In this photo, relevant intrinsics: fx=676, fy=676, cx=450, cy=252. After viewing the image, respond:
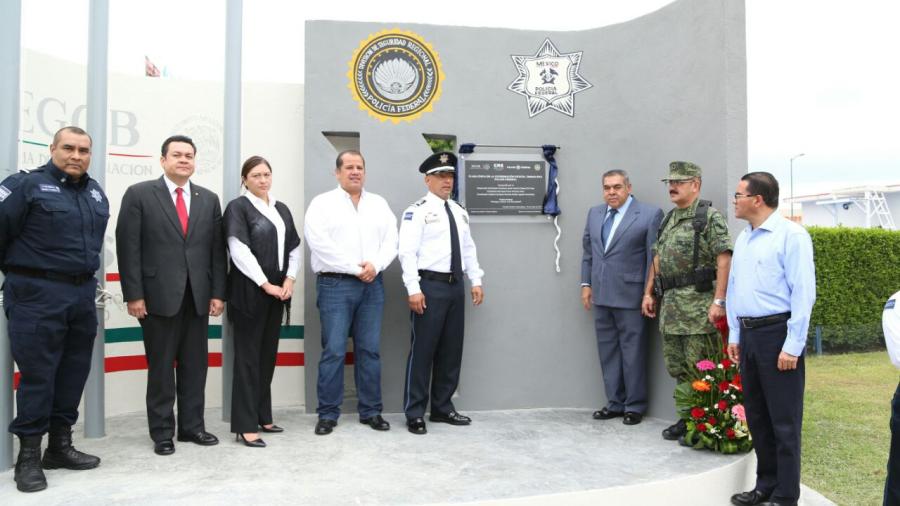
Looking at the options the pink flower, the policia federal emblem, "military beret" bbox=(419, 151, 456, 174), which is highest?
the policia federal emblem

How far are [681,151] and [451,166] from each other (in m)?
1.59

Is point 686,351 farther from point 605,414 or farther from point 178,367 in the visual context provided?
point 178,367

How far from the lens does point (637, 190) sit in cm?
495

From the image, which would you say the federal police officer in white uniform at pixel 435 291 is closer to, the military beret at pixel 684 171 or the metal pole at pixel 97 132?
the military beret at pixel 684 171

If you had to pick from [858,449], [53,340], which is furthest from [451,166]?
[858,449]

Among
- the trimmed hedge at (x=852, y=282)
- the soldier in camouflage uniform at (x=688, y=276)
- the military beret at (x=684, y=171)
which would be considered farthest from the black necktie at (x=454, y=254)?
the trimmed hedge at (x=852, y=282)

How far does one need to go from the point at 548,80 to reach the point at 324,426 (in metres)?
2.94

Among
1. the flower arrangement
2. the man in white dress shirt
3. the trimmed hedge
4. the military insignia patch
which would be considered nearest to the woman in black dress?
the man in white dress shirt

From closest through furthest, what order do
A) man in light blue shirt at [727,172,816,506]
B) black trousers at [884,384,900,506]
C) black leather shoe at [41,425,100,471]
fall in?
1. black trousers at [884,384,900,506]
2. man in light blue shirt at [727,172,816,506]
3. black leather shoe at [41,425,100,471]

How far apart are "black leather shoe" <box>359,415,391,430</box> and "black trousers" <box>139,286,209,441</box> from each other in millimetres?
1028

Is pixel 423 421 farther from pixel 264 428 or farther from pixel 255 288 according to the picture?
pixel 255 288

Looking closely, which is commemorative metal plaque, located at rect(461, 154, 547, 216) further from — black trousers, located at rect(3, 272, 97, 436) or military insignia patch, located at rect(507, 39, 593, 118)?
black trousers, located at rect(3, 272, 97, 436)

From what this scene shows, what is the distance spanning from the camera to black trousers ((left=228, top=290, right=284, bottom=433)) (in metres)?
3.95

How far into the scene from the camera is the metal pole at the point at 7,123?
3.45 metres
